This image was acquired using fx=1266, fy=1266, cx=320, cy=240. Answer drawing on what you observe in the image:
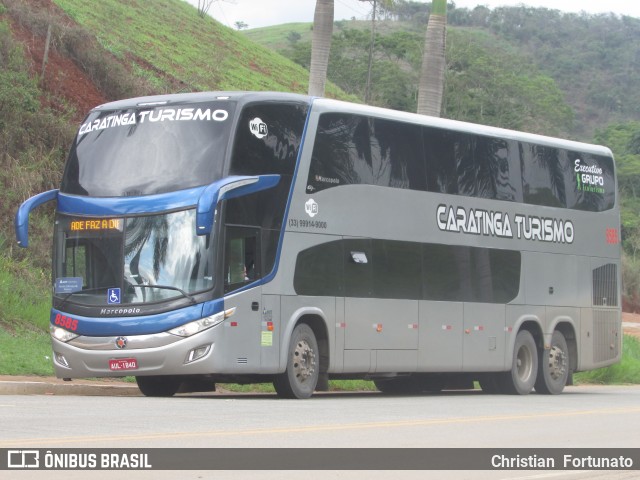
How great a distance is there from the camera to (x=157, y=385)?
1939 cm

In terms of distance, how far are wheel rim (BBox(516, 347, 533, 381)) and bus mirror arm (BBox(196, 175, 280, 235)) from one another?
25.3 ft

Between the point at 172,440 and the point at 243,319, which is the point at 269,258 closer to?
the point at 243,319

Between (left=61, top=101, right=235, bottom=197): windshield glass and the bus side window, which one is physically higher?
(left=61, top=101, right=235, bottom=197): windshield glass

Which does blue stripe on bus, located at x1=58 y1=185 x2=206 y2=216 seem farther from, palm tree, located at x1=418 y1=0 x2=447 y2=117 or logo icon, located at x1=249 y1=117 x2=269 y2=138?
palm tree, located at x1=418 y1=0 x2=447 y2=117

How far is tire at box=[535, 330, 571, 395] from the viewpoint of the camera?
24.0 meters

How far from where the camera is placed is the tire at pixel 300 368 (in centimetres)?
1839

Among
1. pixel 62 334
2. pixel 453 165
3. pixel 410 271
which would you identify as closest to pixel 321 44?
pixel 453 165

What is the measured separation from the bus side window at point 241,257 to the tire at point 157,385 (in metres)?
2.39

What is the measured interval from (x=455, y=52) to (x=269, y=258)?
66697 millimetres

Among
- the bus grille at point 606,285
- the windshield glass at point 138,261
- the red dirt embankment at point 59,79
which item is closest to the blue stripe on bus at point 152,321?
the windshield glass at point 138,261

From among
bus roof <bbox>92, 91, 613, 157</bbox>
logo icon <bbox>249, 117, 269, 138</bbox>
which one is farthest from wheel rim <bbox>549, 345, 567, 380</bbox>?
logo icon <bbox>249, 117, 269, 138</bbox>

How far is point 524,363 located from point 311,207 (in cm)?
697

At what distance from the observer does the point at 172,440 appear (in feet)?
36.8
